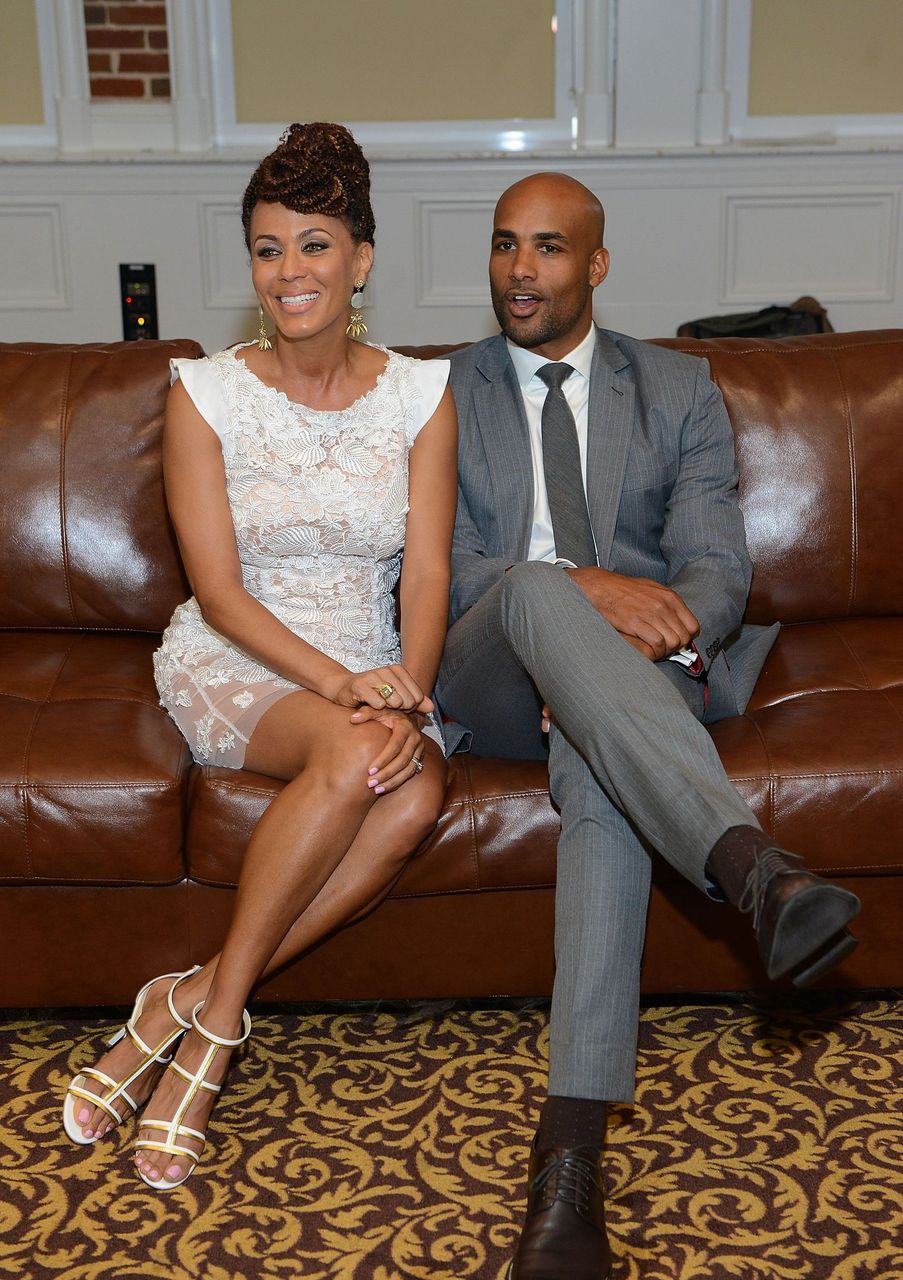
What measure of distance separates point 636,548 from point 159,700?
0.89 meters

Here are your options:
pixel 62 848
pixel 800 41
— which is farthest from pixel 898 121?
pixel 62 848

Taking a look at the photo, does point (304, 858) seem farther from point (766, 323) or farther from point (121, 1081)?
point (766, 323)

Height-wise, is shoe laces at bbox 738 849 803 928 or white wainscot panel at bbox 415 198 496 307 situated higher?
white wainscot panel at bbox 415 198 496 307

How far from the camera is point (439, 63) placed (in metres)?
4.65

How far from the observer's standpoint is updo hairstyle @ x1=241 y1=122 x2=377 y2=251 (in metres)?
2.10

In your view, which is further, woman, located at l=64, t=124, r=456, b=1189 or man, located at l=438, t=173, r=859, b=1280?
woman, located at l=64, t=124, r=456, b=1189

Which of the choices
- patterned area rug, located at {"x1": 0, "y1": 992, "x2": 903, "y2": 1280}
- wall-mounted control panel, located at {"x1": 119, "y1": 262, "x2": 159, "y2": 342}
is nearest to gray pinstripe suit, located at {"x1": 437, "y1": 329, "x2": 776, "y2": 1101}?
patterned area rug, located at {"x1": 0, "y1": 992, "x2": 903, "y2": 1280}

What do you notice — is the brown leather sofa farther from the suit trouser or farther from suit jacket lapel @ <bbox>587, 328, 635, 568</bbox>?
suit jacket lapel @ <bbox>587, 328, 635, 568</bbox>

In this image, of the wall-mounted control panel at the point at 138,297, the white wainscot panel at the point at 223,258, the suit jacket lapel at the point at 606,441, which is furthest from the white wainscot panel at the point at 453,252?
the suit jacket lapel at the point at 606,441

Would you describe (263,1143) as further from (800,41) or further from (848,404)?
(800,41)

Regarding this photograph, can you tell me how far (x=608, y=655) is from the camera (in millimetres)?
1826

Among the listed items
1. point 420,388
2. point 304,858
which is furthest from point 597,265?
point 304,858

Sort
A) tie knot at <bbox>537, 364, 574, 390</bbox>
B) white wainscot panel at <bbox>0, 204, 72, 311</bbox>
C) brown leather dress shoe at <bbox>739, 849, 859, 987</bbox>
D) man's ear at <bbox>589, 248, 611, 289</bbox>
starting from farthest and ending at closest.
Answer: white wainscot panel at <bbox>0, 204, 72, 311</bbox>, man's ear at <bbox>589, 248, 611, 289</bbox>, tie knot at <bbox>537, 364, 574, 390</bbox>, brown leather dress shoe at <bbox>739, 849, 859, 987</bbox>

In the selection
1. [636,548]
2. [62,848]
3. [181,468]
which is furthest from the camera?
[636,548]
